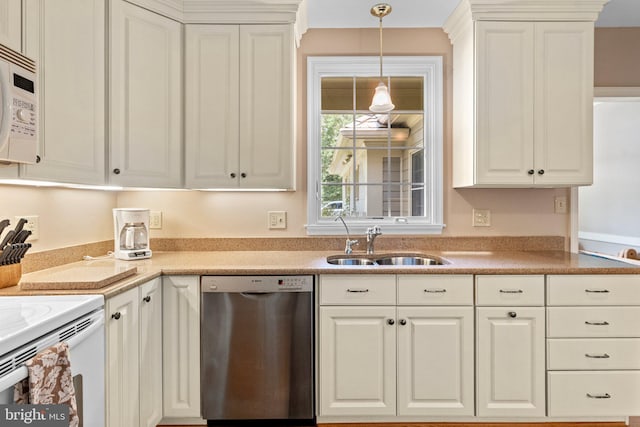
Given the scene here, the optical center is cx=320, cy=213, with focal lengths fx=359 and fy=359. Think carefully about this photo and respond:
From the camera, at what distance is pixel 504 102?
2.14m

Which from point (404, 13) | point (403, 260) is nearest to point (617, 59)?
point (404, 13)

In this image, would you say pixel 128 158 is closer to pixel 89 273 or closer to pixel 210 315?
pixel 89 273

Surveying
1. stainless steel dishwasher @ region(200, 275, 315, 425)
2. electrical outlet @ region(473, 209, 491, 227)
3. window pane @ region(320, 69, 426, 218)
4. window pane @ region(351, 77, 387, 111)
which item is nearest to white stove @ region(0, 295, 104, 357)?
stainless steel dishwasher @ region(200, 275, 315, 425)

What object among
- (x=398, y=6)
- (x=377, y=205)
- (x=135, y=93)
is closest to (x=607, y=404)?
(x=377, y=205)

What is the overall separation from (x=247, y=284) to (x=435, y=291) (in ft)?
3.19

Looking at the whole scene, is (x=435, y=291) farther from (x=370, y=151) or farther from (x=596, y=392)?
(x=370, y=151)

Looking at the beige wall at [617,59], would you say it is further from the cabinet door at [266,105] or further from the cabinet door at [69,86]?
the cabinet door at [69,86]

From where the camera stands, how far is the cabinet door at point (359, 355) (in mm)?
1871

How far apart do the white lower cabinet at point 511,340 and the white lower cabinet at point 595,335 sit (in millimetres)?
72

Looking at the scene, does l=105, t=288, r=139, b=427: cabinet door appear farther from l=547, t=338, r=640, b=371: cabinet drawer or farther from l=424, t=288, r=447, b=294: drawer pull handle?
l=547, t=338, r=640, b=371: cabinet drawer

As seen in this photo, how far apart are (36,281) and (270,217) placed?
4.38ft

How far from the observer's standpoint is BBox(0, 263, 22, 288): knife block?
4.74ft

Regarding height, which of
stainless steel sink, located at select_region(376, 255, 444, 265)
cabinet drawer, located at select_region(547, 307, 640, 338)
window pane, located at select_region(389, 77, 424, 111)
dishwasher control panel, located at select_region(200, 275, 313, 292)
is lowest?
cabinet drawer, located at select_region(547, 307, 640, 338)

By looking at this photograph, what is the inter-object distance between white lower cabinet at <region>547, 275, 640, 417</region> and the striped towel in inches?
81.7
